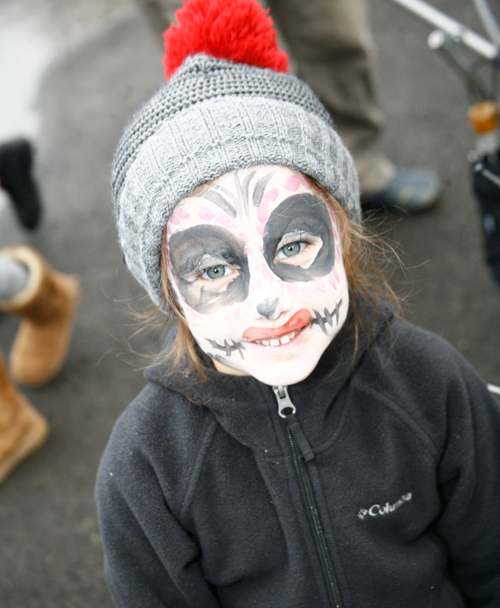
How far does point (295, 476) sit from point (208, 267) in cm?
53

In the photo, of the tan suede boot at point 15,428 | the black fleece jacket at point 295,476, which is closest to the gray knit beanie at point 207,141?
the black fleece jacket at point 295,476

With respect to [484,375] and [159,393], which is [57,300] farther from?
[484,375]

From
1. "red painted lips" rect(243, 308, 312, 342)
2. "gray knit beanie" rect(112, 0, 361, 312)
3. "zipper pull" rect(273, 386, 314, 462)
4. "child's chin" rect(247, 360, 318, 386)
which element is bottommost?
"zipper pull" rect(273, 386, 314, 462)

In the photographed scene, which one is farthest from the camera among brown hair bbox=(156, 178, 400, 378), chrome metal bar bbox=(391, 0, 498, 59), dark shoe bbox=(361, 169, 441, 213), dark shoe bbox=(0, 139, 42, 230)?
dark shoe bbox=(0, 139, 42, 230)

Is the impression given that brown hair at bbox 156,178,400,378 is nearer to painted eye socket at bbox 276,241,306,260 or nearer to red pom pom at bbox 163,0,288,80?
painted eye socket at bbox 276,241,306,260

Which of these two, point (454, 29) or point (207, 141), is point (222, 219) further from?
point (454, 29)

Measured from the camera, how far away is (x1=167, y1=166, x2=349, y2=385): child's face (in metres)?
1.18

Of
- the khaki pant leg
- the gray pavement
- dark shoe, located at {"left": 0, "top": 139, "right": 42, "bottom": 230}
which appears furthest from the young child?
dark shoe, located at {"left": 0, "top": 139, "right": 42, "bottom": 230}

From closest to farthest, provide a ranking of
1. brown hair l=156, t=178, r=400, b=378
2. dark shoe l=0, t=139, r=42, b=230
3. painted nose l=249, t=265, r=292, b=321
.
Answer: painted nose l=249, t=265, r=292, b=321 < brown hair l=156, t=178, r=400, b=378 < dark shoe l=0, t=139, r=42, b=230

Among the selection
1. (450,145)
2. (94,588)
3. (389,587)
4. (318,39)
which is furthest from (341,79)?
(94,588)

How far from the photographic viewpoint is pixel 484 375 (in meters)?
2.46

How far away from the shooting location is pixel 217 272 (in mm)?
1230

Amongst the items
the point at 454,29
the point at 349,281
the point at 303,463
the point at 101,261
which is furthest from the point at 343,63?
the point at 303,463

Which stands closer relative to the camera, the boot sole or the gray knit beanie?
the gray knit beanie
